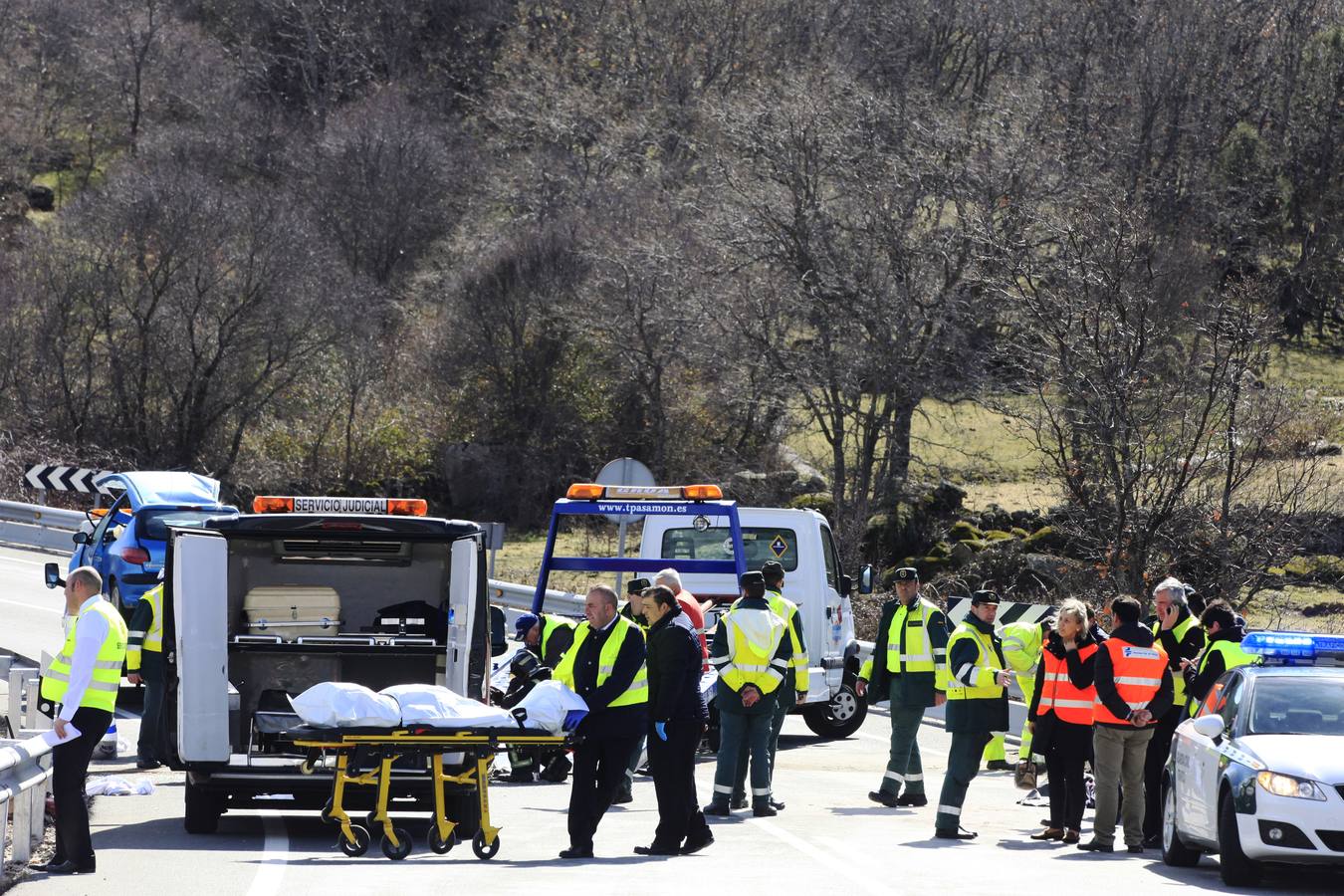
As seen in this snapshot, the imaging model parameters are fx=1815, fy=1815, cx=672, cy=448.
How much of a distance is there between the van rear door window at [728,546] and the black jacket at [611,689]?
275 inches

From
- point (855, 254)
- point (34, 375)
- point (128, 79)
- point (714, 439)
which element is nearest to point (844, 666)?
point (855, 254)

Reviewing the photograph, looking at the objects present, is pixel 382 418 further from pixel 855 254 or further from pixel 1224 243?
pixel 1224 243

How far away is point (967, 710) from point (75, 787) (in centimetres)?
617

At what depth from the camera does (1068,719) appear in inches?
A: 490

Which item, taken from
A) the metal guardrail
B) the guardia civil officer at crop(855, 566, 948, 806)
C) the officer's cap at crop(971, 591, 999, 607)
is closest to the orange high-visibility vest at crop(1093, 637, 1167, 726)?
the officer's cap at crop(971, 591, 999, 607)

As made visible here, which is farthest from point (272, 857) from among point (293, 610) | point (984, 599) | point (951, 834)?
point (984, 599)

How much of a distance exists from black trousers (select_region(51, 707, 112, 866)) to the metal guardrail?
22586mm

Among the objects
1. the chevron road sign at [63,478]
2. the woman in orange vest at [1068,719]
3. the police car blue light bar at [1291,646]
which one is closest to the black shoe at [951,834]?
the woman in orange vest at [1068,719]

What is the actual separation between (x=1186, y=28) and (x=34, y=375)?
2928cm

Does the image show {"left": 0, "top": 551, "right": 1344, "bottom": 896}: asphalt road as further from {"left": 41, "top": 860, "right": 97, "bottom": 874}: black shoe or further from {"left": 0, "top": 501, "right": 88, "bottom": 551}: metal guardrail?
{"left": 0, "top": 501, "right": 88, "bottom": 551}: metal guardrail

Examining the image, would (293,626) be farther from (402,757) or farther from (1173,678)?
(1173,678)

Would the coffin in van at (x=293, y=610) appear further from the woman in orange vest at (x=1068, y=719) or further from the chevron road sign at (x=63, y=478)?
the chevron road sign at (x=63, y=478)

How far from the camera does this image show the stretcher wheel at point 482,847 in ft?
34.8

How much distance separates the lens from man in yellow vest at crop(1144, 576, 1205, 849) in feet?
42.5
